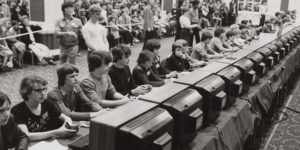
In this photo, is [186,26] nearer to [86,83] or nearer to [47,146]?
[86,83]

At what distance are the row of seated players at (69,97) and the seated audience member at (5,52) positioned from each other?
379 centimetres

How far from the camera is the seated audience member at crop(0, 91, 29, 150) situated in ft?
6.81

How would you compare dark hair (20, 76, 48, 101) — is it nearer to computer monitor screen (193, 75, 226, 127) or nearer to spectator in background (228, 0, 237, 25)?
computer monitor screen (193, 75, 226, 127)

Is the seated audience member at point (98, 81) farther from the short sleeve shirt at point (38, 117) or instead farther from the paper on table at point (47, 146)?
the paper on table at point (47, 146)

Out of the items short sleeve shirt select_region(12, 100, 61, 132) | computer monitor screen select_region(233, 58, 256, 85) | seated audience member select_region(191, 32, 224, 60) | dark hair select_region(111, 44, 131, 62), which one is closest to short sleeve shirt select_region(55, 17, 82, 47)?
dark hair select_region(111, 44, 131, 62)

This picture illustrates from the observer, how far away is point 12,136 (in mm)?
2184

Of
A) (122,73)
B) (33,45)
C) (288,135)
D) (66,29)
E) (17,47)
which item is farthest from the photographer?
(33,45)

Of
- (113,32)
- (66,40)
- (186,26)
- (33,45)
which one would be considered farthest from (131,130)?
(113,32)

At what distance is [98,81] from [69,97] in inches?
13.9

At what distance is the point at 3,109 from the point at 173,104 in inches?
39.4

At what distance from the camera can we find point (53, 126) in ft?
8.52

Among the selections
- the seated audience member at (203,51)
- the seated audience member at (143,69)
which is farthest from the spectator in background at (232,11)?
the seated audience member at (143,69)

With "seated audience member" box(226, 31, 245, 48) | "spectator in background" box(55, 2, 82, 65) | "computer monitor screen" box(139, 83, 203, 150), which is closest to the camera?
"computer monitor screen" box(139, 83, 203, 150)

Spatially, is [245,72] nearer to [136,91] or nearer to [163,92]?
[136,91]
